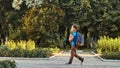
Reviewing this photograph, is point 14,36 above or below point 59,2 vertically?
below

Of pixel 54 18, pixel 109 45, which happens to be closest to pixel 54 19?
pixel 54 18

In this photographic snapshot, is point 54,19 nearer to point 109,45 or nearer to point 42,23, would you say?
point 42,23

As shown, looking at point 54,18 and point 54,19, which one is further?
point 54,18

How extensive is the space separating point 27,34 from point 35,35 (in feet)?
2.90

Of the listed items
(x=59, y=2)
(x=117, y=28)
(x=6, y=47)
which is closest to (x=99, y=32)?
(x=117, y=28)

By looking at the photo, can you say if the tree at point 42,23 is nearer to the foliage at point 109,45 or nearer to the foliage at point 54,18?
the foliage at point 54,18

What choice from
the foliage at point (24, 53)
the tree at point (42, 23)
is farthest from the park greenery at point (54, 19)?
the foliage at point (24, 53)

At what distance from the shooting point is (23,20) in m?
46.8

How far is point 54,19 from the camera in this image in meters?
46.9

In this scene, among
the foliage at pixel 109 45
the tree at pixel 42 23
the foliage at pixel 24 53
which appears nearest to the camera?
the foliage at pixel 24 53

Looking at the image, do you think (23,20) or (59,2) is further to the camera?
(59,2)

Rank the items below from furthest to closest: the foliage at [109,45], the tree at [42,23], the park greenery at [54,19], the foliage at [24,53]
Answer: the park greenery at [54,19]
the tree at [42,23]
the foliage at [109,45]
the foliage at [24,53]

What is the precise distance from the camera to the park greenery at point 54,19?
151 feet

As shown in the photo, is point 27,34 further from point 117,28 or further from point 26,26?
point 117,28
